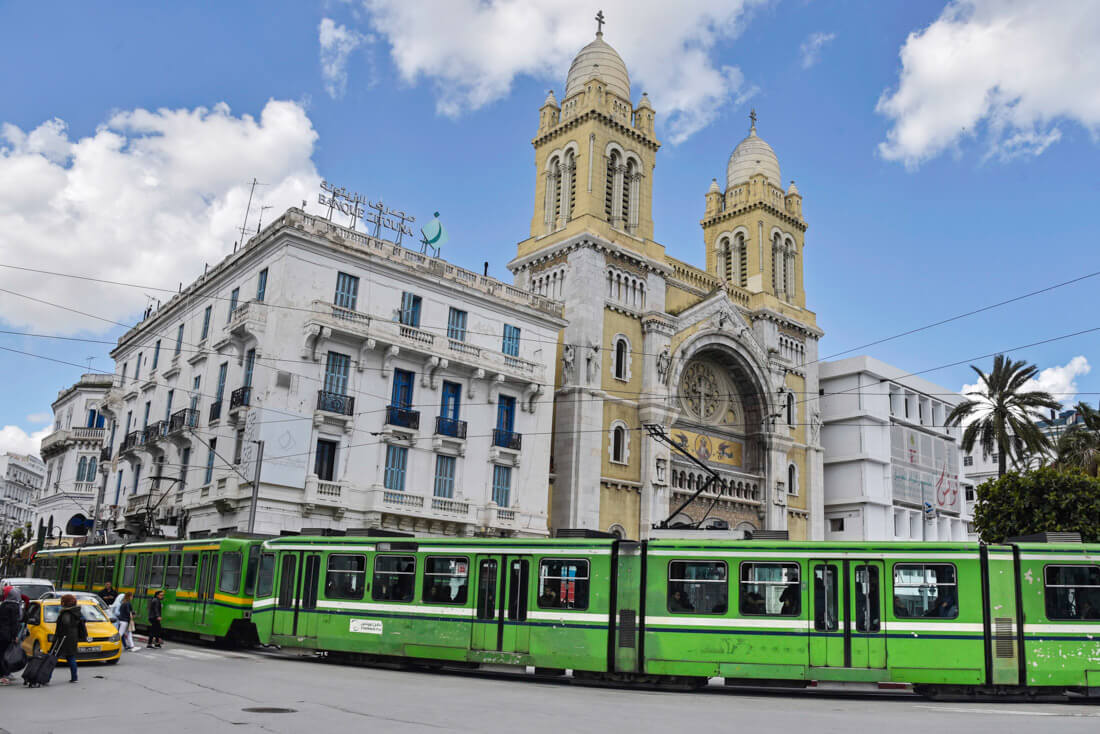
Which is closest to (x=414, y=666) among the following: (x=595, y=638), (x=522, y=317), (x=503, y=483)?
(x=595, y=638)

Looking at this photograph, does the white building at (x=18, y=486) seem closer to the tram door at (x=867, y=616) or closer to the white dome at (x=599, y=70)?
the white dome at (x=599, y=70)

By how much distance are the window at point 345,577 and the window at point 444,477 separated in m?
15.2

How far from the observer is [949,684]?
1698 cm

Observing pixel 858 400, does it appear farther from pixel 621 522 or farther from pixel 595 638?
pixel 595 638

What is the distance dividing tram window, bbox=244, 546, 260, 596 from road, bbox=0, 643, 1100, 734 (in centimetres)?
445

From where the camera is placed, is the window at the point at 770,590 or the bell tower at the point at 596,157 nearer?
the window at the point at 770,590

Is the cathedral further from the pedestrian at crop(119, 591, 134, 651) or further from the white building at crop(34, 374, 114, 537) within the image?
the white building at crop(34, 374, 114, 537)

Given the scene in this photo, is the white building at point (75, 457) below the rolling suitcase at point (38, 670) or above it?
above

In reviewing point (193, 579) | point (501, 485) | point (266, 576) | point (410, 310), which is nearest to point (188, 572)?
point (193, 579)

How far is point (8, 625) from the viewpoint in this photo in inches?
619

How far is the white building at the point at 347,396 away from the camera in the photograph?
3344 cm

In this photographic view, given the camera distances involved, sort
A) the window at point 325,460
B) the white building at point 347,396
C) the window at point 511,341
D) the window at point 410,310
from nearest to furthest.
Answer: the white building at point 347,396, the window at point 325,460, the window at point 410,310, the window at point 511,341

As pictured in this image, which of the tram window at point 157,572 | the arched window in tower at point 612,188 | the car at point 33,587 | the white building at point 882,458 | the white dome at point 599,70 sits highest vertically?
the white dome at point 599,70

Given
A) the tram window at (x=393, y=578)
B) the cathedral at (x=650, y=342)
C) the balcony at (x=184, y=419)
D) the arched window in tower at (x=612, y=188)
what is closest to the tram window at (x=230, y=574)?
the tram window at (x=393, y=578)
